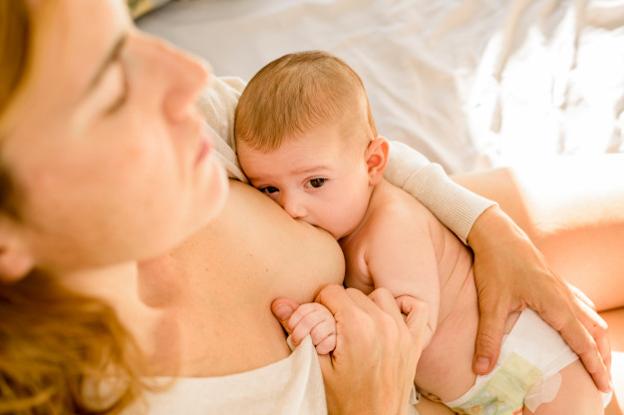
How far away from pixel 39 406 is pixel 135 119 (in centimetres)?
32

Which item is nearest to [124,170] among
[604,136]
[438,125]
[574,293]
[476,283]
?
[476,283]

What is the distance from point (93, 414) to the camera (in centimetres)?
76

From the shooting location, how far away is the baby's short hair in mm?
1139

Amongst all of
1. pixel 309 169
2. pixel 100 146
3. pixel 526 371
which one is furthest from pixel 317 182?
pixel 100 146

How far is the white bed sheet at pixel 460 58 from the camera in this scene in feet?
5.30

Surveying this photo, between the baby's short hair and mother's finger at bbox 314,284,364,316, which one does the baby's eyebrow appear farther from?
mother's finger at bbox 314,284,364,316

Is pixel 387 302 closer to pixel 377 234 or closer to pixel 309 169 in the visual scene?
pixel 377 234

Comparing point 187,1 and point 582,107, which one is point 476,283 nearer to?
point 582,107

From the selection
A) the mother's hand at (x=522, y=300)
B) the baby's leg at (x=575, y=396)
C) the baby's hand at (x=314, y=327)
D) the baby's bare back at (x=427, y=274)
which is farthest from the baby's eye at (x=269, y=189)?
the baby's leg at (x=575, y=396)

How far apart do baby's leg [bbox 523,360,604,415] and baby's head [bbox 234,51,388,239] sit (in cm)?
47

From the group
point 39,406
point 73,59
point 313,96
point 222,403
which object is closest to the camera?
point 73,59

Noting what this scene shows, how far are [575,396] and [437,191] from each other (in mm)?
442

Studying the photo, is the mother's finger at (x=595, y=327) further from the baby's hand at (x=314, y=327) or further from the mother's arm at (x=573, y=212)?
the baby's hand at (x=314, y=327)

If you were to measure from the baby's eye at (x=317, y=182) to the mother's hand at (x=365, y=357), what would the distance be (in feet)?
0.69
